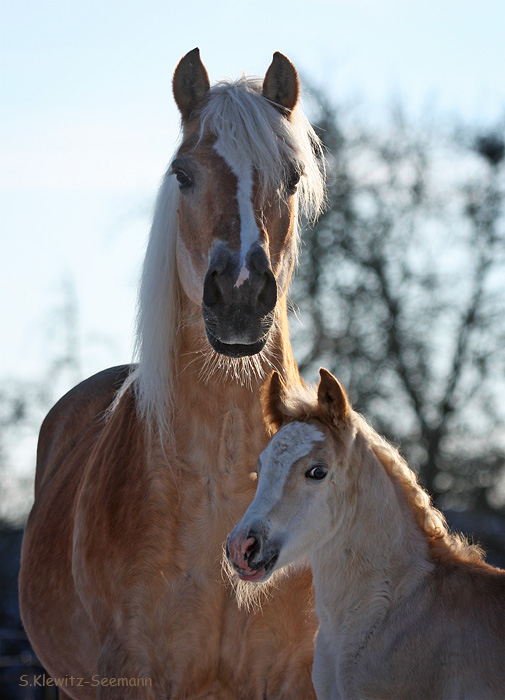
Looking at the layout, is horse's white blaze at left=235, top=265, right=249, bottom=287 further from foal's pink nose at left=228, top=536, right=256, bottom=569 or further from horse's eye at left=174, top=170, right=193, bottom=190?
foal's pink nose at left=228, top=536, right=256, bottom=569

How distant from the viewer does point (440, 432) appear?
14664mm

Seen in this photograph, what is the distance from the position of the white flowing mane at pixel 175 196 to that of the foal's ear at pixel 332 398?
436 mm

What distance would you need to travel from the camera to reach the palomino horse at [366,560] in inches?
128

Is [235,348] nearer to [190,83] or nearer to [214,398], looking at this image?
[214,398]

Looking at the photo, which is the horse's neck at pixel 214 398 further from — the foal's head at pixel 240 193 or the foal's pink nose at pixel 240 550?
the foal's pink nose at pixel 240 550

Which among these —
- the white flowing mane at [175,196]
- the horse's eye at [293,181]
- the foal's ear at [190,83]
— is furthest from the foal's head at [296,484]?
the foal's ear at [190,83]

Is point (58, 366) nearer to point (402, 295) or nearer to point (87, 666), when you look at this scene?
point (402, 295)

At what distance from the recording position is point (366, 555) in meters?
3.60

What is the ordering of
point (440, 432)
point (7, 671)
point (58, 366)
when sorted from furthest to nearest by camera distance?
point (58, 366), point (440, 432), point (7, 671)

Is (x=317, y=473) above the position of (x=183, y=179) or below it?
below

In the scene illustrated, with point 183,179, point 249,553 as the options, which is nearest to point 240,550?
point 249,553

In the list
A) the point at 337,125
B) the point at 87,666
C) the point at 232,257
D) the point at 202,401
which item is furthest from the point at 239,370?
the point at 337,125

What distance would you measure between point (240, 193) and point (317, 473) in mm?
1151

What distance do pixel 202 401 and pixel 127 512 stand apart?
557 millimetres
